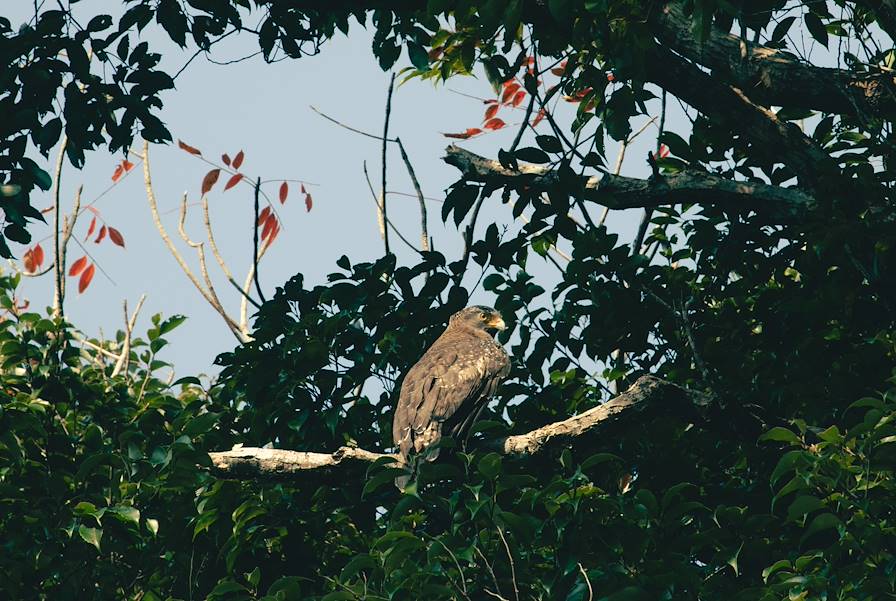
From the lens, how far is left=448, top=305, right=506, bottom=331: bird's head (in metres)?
7.36

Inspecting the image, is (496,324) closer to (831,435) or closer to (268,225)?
(268,225)

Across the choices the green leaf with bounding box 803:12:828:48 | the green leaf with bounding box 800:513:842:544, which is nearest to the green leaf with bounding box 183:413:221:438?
the green leaf with bounding box 800:513:842:544


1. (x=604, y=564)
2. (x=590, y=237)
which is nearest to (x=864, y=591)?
(x=604, y=564)

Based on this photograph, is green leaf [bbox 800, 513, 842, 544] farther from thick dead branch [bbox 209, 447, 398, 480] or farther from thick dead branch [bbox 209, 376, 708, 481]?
thick dead branch [bbox 209, 447, 398, 480]

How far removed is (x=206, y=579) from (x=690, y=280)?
3.11 m

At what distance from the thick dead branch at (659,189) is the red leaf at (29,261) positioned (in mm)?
3939

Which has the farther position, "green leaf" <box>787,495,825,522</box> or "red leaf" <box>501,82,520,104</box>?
"red leaf" <box>501,82,520,104</box>

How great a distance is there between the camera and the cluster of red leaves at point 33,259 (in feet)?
27.0

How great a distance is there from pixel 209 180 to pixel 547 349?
316 centimetres

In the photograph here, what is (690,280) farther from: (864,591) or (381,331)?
(864,591)

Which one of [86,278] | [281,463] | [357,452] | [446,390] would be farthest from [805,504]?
[86,278]

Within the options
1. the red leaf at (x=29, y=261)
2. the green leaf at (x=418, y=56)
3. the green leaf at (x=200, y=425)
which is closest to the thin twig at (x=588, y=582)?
the green leaf at (x=200, y=425)

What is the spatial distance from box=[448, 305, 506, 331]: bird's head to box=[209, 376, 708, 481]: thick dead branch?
2.36m

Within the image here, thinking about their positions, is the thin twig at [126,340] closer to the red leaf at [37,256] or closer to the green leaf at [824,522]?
the red leaf at [37,256]
